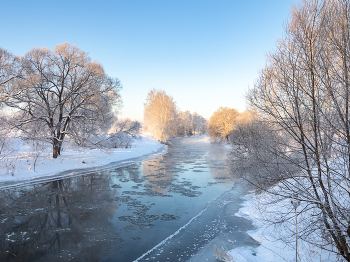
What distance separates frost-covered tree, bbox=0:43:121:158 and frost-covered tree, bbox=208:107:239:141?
27.5 m

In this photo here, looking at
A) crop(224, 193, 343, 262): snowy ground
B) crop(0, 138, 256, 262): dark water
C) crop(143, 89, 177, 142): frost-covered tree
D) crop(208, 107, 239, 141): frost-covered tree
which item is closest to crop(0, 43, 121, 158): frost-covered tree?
crop(0, 138, 256, 262): dark water

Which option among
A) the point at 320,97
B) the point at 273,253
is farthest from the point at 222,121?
the point at 320,97

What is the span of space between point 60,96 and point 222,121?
32.2 metres

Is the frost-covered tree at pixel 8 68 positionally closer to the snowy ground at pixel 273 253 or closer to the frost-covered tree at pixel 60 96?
the frost-covered tree at pixel 60 96

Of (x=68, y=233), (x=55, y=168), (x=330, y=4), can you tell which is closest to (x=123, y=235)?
(x=68, y=233)

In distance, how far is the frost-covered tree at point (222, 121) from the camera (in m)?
40.5

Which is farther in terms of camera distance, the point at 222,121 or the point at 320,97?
the point at 222,121

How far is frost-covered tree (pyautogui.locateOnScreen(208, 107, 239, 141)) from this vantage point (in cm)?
4053

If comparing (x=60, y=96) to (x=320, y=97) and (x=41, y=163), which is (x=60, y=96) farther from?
(x=320, y=97)

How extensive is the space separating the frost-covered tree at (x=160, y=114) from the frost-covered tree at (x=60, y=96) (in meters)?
24.3

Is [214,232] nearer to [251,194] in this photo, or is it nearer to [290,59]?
[251,194]

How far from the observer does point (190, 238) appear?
5812 millimetres

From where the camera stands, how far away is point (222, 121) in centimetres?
4172

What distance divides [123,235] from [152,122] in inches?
1484
